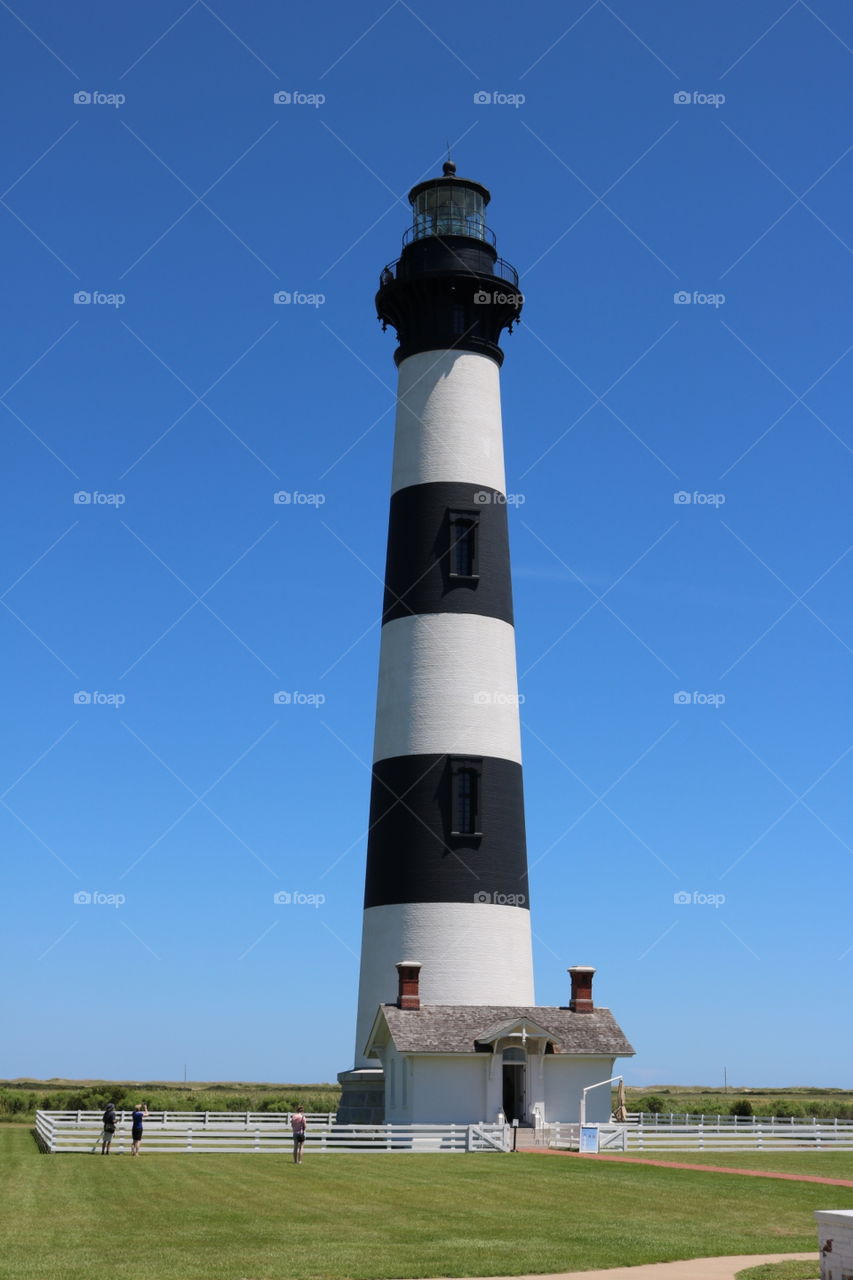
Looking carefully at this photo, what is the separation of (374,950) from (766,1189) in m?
14.0

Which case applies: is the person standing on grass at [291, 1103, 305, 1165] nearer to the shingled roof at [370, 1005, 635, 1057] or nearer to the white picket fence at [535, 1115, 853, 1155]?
the shingled roof at [370, 1005, 635, 1057]

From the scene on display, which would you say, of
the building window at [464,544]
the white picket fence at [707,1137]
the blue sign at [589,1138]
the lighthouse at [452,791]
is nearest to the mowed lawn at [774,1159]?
the white picket fence at [707,1137]

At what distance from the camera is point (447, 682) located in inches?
1435

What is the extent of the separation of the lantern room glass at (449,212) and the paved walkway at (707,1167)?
81.4ft

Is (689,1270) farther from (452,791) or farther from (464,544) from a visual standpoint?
(464,544)

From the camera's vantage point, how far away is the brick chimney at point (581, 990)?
3697 centimetres

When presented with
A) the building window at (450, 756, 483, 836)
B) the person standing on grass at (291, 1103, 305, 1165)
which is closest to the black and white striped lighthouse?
the building window at (450, 756, 483, 836)

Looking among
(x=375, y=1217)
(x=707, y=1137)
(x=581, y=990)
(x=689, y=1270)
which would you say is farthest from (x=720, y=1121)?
(x=689, y=1270)

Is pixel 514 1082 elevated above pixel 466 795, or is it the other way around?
pixel 466 795

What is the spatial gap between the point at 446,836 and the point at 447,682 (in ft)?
13.2

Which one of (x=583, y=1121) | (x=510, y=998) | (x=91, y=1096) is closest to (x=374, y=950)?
(x=510, y=998)

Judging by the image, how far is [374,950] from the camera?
36281 millimetres

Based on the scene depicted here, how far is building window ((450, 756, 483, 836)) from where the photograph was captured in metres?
35.7

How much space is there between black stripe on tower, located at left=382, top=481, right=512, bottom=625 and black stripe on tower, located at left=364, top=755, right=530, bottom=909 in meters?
4.20
